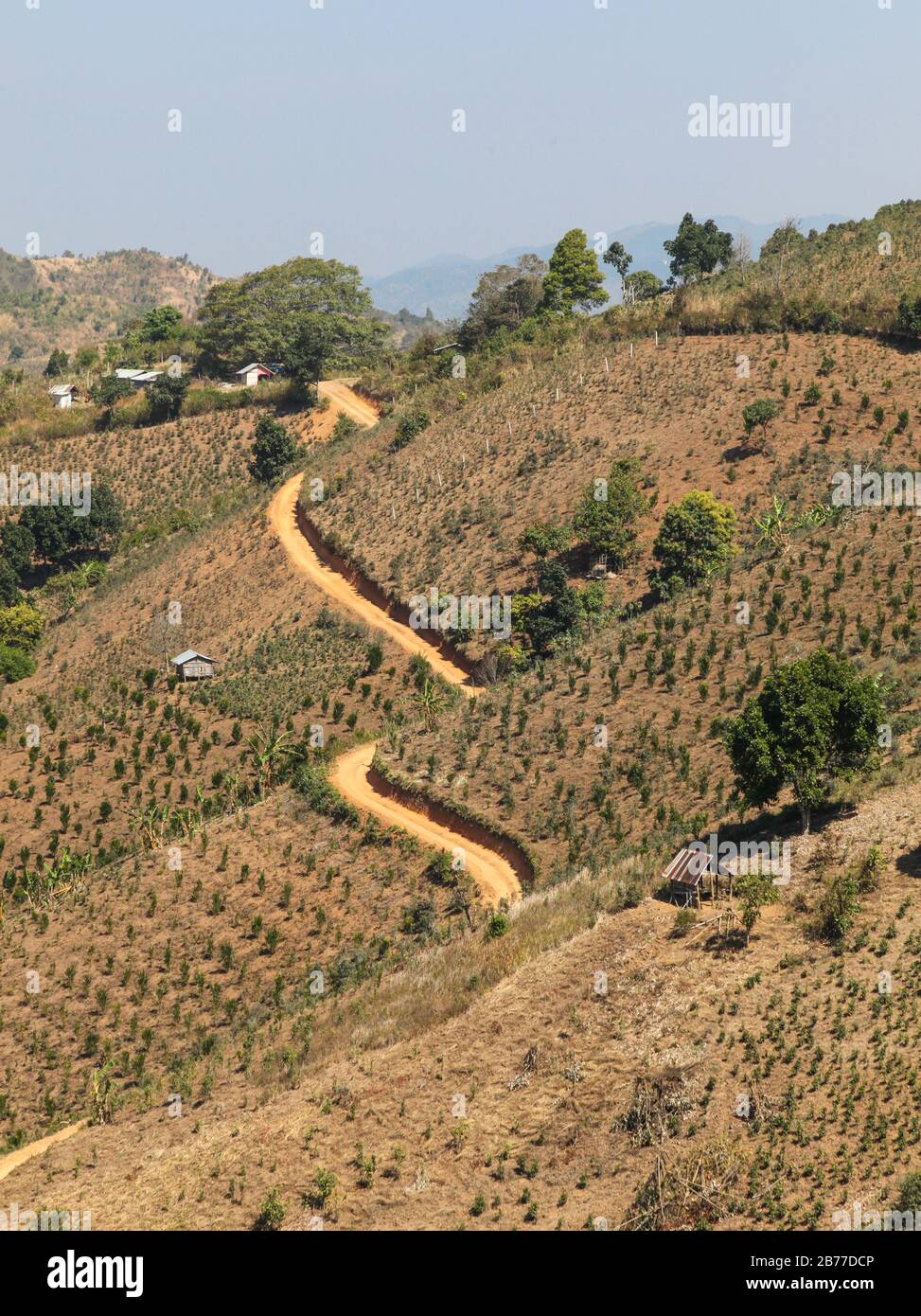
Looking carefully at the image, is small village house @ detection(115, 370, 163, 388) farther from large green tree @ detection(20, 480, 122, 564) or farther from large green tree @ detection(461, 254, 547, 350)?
large green tree @ detection(461, 254, 547, 350)

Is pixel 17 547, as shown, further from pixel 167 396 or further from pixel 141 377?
pixel 141 377

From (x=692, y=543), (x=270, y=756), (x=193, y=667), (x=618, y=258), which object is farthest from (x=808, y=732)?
(x=618, y=258)

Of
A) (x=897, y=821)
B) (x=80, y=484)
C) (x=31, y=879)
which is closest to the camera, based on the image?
(x=897, y=821)

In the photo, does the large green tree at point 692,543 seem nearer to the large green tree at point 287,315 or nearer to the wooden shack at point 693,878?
the wooden shack at point 693,878

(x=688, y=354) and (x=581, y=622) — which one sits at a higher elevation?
(x=688, y=354)

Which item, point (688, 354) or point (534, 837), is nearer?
point (534, 837)

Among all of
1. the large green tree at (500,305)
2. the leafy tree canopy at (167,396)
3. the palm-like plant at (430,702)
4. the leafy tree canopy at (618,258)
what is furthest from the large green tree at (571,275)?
the palm-like plant at (430,702)
